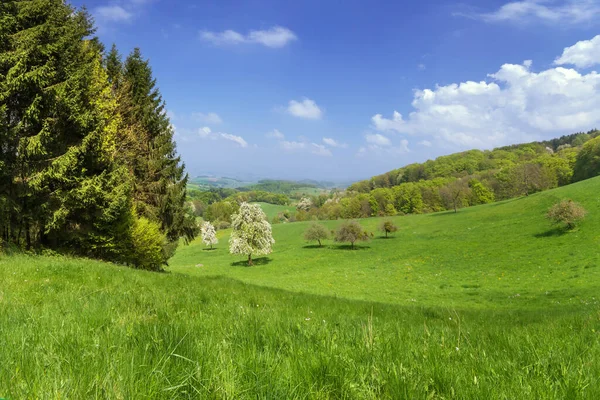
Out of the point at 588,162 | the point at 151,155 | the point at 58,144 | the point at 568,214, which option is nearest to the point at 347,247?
the point at 568,214

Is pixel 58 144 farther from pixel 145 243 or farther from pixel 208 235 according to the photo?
pixel 208 235

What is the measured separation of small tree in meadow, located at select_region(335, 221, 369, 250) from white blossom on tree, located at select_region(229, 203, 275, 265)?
16360 millimetres

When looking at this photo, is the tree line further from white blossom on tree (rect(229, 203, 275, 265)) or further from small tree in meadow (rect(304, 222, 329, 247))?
small tree in meadow (rect(304, 222, 329, 247))

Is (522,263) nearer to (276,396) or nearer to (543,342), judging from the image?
(543,342)

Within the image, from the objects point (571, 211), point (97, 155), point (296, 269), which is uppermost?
point (97, 155)

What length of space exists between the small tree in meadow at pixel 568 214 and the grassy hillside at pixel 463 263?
1194mm

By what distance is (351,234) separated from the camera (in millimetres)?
58969

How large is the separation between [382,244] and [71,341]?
6118 centimetres

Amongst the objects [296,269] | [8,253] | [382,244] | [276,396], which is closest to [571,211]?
[382,244]

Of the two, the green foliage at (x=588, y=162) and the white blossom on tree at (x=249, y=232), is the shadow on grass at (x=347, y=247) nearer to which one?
the white blossom on tree at (x=249, y=232)

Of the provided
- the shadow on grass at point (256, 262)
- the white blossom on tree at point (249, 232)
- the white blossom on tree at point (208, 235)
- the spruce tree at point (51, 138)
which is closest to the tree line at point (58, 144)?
the spruce tree at point (51, 138)

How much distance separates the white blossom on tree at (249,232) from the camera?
4959 cm

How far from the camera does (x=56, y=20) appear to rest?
678 inches

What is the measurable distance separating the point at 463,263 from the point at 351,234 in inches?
863
